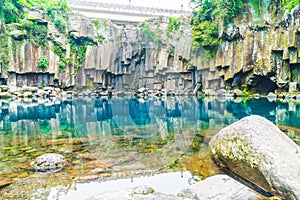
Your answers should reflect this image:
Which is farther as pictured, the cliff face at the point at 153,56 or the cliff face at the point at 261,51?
the cliff face at the point at 153,56

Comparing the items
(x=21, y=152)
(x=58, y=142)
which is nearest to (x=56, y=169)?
(x=21, y=152)

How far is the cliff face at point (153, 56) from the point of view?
22.0m

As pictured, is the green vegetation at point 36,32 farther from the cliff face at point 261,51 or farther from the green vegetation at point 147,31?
the cliff face at point 261,51

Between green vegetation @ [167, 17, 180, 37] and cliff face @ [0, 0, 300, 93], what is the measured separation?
0.13 metres

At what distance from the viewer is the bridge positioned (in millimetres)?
38719

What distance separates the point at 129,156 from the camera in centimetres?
559

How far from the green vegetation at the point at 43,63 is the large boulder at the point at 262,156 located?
1162 inches

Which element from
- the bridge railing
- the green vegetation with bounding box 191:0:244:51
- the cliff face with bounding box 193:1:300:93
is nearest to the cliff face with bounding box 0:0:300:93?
the cliff face with bounding box 193:1:300:93

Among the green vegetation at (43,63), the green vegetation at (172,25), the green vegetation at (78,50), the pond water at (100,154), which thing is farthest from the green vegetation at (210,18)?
the pond water at (100,154)

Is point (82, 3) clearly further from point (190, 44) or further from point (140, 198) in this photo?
point (140, 198)

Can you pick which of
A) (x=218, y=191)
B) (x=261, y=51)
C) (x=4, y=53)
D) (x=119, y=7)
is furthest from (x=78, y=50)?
(x=218, y=191)

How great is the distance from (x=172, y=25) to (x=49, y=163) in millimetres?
30395

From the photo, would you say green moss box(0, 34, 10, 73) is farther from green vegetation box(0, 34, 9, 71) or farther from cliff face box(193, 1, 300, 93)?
cliff face box(193, 1, 300, 93)

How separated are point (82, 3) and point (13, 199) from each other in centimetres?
4004
